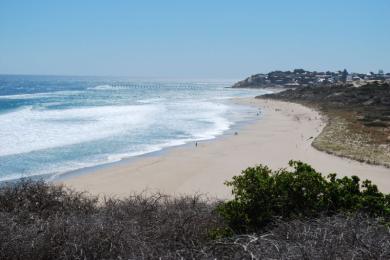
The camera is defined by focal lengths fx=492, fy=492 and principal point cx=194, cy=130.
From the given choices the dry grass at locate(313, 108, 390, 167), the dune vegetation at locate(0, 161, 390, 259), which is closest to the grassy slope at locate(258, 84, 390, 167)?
the dry grass at locate(313, 108, 390, 167)

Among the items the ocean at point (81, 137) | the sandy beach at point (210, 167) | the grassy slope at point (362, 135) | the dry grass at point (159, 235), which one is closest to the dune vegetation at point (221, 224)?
the dry grass at point (159, 235)

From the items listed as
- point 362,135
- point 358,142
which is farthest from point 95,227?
point 362,135

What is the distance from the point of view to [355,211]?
7.69 metres

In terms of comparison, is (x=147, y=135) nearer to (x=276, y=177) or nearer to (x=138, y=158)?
(x=138, y=158)

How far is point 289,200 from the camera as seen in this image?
26.4 ft

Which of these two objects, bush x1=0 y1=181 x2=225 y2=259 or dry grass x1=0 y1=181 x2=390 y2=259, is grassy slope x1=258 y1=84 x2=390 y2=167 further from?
dry grass x1=0 y1=181 x2=390 y2=259

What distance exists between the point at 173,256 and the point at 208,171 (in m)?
14.8

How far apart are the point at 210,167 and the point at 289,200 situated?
1319cm

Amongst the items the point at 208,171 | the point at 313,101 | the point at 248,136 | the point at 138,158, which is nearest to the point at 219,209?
the point at 208,171

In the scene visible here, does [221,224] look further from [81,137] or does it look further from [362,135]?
[81,137]

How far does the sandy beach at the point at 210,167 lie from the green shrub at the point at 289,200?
25.5 feet

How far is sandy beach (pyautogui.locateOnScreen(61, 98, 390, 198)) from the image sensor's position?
57.1 feet

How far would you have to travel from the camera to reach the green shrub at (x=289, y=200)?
25.7 feet

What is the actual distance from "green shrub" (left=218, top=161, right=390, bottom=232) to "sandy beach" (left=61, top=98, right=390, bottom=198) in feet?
25.5
